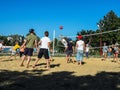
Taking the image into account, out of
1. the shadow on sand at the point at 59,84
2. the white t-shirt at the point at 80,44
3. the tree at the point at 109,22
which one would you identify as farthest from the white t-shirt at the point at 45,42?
the tree at the point at 109,22

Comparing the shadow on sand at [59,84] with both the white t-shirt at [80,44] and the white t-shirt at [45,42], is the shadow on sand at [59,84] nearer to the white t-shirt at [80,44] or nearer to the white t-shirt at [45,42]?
the white t-shirt at [45,42]

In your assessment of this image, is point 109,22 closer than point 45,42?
No

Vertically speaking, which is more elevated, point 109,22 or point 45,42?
point 109,22

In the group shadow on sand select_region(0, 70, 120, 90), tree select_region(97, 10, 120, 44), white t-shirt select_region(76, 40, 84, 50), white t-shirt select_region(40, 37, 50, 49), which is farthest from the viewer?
tree select_region(97, 10, 120, 44)

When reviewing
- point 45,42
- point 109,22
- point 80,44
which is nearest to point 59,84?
point 45,42

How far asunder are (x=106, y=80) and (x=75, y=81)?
111 centimetres

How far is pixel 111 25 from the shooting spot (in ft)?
254

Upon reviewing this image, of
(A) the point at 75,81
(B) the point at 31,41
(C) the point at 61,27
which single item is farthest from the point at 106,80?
(C) the point at 61,27

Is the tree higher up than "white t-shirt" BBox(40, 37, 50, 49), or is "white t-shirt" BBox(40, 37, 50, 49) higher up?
the tree

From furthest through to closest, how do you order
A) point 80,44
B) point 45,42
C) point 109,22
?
point 109,22, point 80,44, point 45,42

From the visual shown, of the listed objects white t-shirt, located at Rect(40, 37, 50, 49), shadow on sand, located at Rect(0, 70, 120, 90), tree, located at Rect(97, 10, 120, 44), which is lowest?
shadow on sand, located at Rect(0, 70, 120, 90)

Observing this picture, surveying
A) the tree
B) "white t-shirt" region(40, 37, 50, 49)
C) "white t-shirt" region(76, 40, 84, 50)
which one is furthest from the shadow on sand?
the tree

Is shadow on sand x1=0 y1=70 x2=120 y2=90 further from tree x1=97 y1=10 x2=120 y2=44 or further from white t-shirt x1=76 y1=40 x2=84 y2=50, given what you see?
tree x1=97 y1=10 x2=120 y2=44

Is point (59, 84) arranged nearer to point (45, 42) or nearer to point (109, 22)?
point (45, 42)
